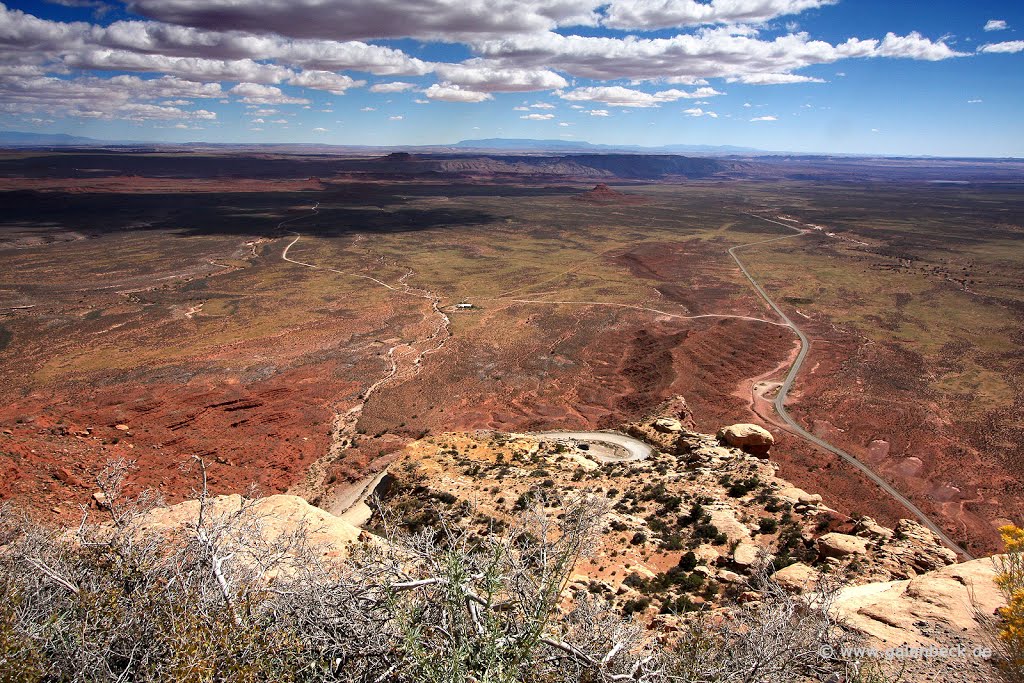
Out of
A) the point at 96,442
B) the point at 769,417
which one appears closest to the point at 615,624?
the point at 96,442

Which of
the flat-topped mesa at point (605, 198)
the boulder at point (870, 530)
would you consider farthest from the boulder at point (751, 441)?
the flat-topped mesa at point (605, 198)

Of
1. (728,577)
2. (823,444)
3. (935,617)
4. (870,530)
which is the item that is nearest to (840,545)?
(870,530)

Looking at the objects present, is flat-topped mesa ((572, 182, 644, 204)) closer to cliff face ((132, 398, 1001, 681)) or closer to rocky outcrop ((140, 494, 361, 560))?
cliff face ((132, 398, 1001, 681))

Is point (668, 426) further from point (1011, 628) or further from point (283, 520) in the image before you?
point (1011, 628)

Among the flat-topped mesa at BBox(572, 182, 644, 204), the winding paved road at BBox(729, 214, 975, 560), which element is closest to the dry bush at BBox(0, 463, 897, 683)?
the winding paved road at BBox(729, 214, 975, 560)

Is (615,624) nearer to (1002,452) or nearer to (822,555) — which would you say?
(822,555)

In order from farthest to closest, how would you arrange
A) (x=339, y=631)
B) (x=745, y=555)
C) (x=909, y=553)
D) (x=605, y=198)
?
(x=605, y=198), (x=745, y=555), (x=909, y=553), (x=339, y=631)

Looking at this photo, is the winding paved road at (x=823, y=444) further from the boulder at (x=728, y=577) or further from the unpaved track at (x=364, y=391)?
the unpaved track at (x=364, y=391)
